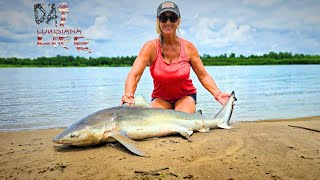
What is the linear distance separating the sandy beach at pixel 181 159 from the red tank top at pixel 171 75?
1287mm

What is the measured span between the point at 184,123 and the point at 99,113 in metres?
1.40

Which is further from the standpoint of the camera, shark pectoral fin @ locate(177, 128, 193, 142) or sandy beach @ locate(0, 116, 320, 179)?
shark pectoral fin @ locate(177, 128, 193, 142)

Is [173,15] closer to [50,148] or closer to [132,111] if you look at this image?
[132,111]

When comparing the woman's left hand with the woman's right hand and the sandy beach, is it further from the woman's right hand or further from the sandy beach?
the woman's right hand

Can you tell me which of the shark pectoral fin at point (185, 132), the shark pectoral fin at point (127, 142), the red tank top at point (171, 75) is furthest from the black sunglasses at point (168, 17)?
the shark pectoral fin at point (127, 142)

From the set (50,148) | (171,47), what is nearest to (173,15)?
(171,47)

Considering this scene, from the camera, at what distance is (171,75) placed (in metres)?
5.64

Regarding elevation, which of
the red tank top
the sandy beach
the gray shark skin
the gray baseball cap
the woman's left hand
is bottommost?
the sandy beach

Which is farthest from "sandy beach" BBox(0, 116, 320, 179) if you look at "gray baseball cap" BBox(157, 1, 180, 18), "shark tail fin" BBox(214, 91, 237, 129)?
"gray baseball cap" BBox(157, 1, 180, 18)

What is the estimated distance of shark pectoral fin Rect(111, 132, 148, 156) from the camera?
384 centimetres

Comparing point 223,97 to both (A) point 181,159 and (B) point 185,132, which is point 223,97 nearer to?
(B) point 185,132

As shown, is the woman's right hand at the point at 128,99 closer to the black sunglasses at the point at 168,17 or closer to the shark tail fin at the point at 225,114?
the black sunglasses at the point at 168,17

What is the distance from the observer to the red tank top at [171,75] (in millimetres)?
5621

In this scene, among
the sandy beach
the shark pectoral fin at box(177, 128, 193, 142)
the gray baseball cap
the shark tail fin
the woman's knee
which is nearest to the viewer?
the sandy beach
